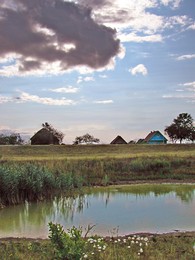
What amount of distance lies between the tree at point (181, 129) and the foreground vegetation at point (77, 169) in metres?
14.7

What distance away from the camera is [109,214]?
13930mm

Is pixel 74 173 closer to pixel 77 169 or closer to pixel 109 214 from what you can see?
pixel 77 169

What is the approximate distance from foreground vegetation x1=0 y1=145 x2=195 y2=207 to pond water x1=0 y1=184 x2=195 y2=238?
72cm

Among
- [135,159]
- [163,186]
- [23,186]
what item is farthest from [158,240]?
[135,159]

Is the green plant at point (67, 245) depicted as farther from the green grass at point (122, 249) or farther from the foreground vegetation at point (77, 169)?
the foreground vegetation at point (77, 169)

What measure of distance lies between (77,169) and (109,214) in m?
12.0

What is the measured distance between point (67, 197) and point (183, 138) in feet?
158

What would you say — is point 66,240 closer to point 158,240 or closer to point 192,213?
point 158,240

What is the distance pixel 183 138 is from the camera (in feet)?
208

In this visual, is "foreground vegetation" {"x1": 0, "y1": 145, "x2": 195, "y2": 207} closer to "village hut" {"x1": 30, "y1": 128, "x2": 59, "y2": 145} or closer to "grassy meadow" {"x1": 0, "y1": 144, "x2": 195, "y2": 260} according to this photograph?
"grassy meadow" {"x1": 0, "y1": 144, "x2": 195, "y2": 260}

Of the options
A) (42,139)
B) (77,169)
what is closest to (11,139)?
(42,139)

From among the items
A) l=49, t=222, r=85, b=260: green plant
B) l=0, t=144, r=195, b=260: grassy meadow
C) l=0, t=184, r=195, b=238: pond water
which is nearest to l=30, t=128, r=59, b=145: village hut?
l=0, t=144, r=195, b=260: grassy meadow

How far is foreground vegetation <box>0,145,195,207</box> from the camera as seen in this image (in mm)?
16188

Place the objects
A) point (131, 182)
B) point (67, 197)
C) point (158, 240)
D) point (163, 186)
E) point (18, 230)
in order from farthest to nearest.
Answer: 1. point (131, 182)
2. point (163, 186)
3. point (67, 197)
4. point (18, 230)
5. point (158, 240)
